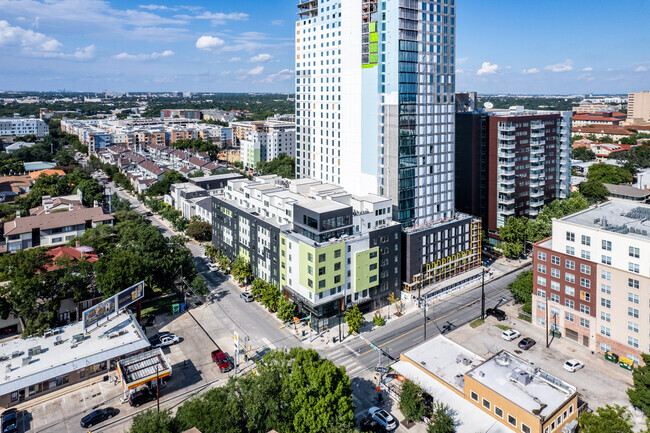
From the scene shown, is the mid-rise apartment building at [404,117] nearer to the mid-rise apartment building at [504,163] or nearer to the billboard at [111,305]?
the mid-rise apartment building at [504,163]

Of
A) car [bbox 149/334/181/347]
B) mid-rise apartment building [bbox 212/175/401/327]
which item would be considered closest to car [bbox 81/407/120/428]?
car [bbox 149/334/181/347]

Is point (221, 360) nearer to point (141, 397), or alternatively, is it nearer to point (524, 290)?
point (141, 397)

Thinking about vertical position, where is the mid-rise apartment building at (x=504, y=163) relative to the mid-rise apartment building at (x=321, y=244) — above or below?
above

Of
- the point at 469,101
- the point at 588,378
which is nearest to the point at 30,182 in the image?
the point at 469,101

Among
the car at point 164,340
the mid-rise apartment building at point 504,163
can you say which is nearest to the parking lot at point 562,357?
the mid-rise apartment building at point 504,163

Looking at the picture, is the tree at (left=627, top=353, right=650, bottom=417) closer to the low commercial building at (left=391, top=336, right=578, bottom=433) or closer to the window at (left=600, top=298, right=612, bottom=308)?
the low commercial building at (left=391, top=336, right=578, bottom=433)
